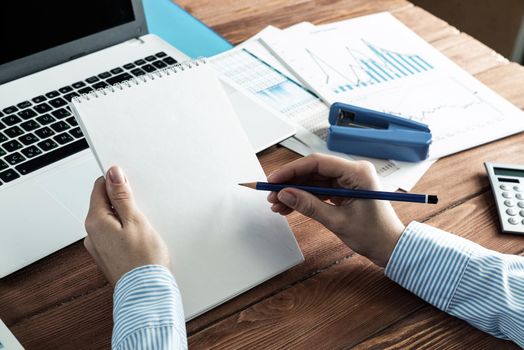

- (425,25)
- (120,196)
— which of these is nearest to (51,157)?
(120,196)

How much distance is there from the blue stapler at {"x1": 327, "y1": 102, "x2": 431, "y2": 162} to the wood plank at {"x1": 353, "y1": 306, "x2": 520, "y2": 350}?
10.6 inches

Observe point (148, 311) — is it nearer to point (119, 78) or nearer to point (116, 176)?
point (116, 176)

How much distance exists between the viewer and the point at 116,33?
3.36 ft

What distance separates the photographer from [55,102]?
92 centimetres

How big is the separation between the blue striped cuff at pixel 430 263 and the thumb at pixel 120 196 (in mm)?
308

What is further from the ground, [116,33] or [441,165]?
[116,33]

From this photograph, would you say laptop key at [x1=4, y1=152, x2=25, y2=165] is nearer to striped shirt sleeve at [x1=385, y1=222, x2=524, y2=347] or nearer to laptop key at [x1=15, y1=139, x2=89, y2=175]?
laptop key at [x1=15, y1=139, x2=89, y2=175]

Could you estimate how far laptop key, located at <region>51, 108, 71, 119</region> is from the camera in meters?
0.89

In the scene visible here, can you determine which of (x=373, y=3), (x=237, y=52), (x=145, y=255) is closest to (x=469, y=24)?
(x=373, y=3)

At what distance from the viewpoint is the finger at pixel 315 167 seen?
2.39 feet

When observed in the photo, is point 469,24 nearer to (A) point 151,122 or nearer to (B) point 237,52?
(B) point 237,52

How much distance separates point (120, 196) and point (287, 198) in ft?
0.64

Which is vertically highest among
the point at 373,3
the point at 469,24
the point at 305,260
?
the point at 373,3

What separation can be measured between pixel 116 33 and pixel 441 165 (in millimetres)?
594
